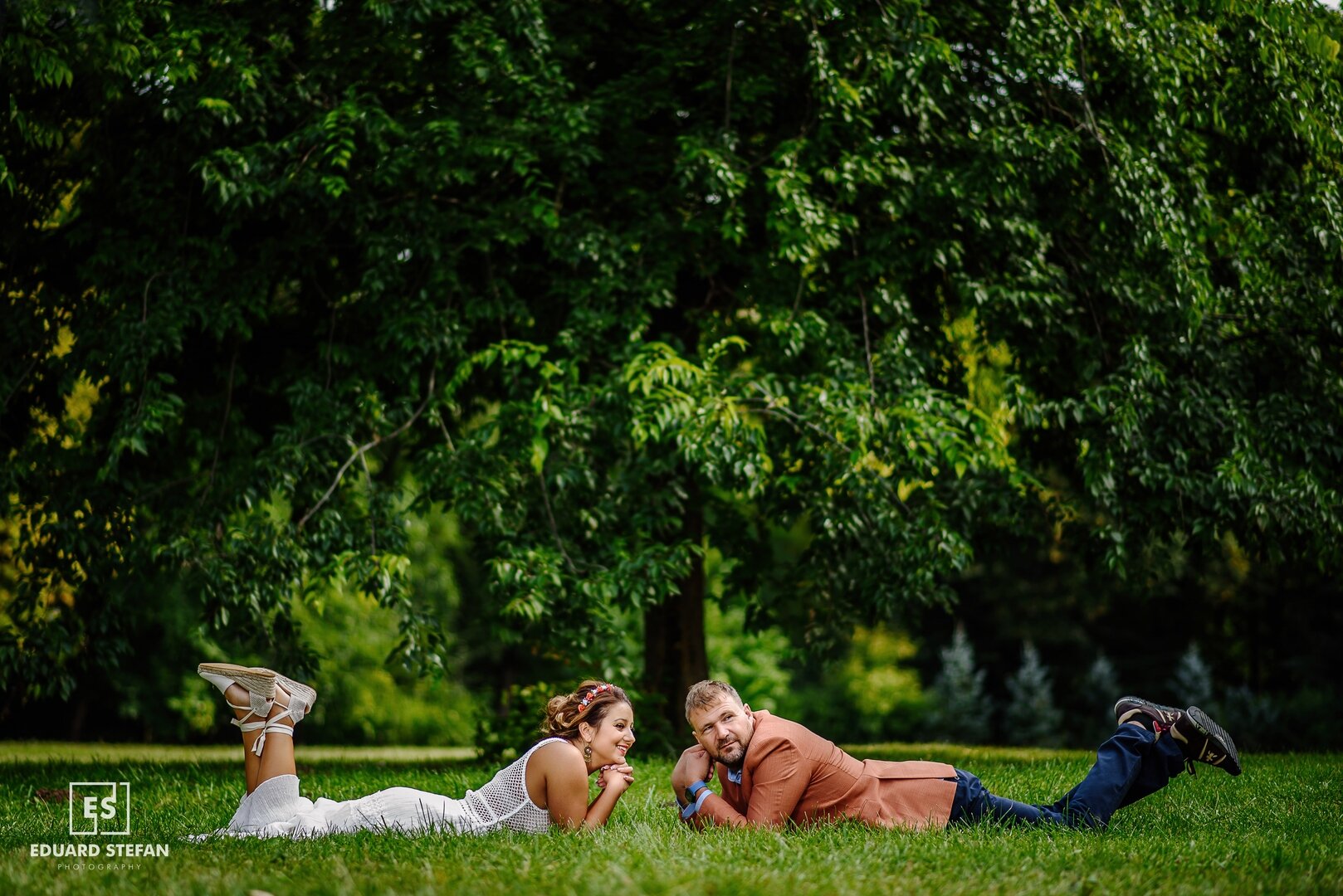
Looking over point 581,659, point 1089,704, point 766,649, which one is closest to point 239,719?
point 581,659

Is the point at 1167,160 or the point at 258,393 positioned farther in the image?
the point at 258,393

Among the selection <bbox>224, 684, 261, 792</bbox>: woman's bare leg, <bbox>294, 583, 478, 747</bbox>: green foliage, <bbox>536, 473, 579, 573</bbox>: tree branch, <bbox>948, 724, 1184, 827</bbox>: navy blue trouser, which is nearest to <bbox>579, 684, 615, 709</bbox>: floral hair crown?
<bbox>224, 684, 261, 792</bbox>: woman's bare leg

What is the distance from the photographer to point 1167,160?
966 cm

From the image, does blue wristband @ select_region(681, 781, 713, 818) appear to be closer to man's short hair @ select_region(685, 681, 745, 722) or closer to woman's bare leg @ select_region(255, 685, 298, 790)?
man's short hair @ select_region(685, 681, 745, 722)

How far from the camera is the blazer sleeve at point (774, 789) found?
507 cm

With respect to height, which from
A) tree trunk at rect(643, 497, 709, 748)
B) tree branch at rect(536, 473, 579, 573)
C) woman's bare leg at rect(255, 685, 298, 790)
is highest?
tree branch at rect(536, 473, 579, 573)

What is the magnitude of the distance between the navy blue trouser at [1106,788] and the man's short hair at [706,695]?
47.5 inches

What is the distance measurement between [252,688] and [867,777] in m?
2.88

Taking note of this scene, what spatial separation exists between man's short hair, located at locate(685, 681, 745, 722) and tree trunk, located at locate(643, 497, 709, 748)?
18.6ft

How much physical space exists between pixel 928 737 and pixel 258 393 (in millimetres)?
18428

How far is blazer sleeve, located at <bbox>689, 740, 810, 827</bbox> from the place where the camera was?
507cm

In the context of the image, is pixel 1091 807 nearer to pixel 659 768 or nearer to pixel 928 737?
pixel 659 768

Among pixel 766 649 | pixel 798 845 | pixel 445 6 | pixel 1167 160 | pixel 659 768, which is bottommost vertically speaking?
pixel 766 649

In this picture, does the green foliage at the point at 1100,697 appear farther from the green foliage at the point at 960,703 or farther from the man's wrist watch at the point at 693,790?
the man's wrist watch at the point at 693,790
